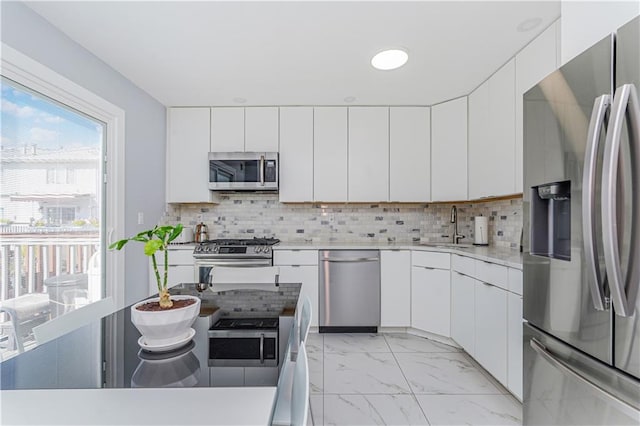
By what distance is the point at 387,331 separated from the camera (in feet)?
10.4

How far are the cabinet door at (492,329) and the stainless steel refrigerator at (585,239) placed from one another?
748 mm

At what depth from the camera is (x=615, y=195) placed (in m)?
0.85

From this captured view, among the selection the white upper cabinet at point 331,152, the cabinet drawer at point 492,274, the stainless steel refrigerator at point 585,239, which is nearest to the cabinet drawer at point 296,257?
the white upper cabinet at point 331,152

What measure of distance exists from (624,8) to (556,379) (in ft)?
4.22

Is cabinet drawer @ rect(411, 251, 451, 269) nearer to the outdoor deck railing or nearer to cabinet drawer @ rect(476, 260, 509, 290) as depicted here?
cabinet drawer @ rect(476, 260, 509, 290)

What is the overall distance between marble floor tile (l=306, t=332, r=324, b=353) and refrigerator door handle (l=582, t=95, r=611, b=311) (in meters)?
2.21

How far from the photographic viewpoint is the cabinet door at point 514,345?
6.00 ft

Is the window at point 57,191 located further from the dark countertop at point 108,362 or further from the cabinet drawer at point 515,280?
the cabinet drawer at point 515,280

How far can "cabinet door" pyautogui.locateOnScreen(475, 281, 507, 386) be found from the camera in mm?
1989

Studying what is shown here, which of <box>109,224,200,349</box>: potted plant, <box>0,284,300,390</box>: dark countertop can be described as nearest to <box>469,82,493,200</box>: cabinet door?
<box>0,284,300,390</box>: dark countertop

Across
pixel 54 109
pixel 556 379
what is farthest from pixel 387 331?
pixel 54 109

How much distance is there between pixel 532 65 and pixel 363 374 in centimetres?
245

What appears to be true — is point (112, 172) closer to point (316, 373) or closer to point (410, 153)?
point (316, 373)

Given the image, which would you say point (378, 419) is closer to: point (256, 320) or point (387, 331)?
point (256, 320)
